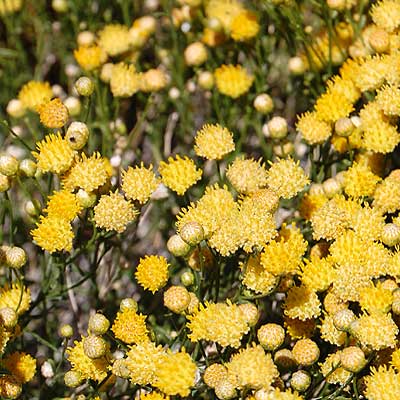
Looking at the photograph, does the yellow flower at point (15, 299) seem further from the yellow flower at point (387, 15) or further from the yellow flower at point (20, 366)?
the yellow flower at point (387, 15)

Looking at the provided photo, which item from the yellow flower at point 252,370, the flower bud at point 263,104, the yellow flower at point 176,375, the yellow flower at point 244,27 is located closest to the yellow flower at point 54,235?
the yellow flower at point 176,375

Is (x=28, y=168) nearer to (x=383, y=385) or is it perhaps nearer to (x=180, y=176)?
(x=180, y=176)

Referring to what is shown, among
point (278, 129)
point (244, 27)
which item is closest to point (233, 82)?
point (244, 27)

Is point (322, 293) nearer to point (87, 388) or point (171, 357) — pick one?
point (171, 357)

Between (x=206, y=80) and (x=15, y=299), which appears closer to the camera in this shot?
(x=15, y=299)

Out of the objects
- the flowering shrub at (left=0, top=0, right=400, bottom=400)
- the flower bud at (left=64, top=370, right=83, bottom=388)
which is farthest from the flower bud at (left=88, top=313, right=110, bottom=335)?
the flower bud at (left=64, top=370, right=83, bottom=388)

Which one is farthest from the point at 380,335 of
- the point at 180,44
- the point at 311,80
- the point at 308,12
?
the point at 308,12

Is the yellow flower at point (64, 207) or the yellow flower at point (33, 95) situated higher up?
the yellow flower at point (64, 207)
